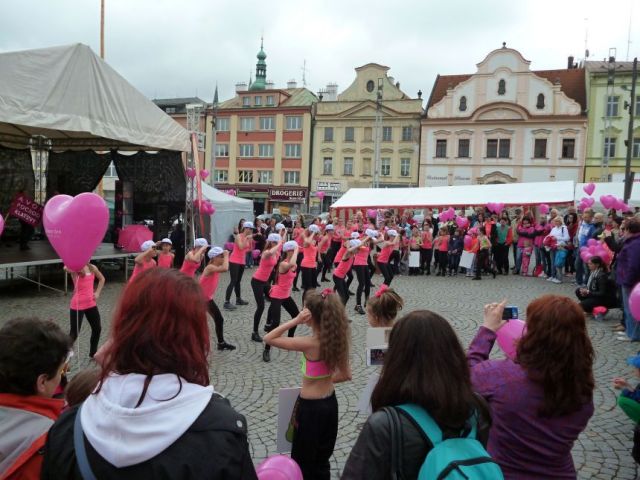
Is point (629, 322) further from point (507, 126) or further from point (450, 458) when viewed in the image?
point (507, 126)

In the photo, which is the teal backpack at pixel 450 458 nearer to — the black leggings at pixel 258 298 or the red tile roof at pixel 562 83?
Result: the black leggings at pixel 258 298

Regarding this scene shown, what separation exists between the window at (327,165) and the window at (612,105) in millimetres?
22583

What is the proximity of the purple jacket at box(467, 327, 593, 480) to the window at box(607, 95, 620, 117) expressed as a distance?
42.9 m

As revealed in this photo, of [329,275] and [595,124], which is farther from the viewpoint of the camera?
[595,124]

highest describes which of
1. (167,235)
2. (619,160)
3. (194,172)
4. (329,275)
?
(619,160)

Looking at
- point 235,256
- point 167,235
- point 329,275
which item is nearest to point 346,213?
point 329,275

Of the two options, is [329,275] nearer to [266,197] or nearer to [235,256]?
[235,256]

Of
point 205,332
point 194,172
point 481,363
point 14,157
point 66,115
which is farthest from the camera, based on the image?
point 14,157

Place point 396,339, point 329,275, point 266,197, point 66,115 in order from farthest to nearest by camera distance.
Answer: point 266,197, point 329,275, point 66,115, point 396,339

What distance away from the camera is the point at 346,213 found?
2166 centimetres

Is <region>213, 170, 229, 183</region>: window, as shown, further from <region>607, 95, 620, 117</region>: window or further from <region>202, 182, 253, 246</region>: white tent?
<region>607, 95, 620, 117</region>: window

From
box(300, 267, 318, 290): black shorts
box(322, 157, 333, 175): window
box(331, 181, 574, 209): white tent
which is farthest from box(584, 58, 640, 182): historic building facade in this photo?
box(300, 267, 318, 290): black shorts

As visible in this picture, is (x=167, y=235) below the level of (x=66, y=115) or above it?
below

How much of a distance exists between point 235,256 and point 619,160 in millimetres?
38108
